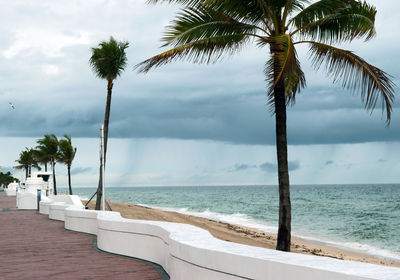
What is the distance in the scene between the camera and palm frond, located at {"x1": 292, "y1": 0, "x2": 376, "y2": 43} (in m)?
13.8

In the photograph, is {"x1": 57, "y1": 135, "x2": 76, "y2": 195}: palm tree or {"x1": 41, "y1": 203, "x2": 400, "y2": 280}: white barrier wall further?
{"x1": 57, "y1": 135, "x2": 76, "y2": 195}: palm tree

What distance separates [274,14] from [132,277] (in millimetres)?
8343

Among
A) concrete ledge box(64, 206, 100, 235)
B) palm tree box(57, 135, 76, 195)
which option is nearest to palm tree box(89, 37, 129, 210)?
concrete ledge box(64, 206, 100, 235)

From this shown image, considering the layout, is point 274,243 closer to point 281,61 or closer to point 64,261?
A: point 281,61

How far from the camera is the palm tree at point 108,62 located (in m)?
30.4

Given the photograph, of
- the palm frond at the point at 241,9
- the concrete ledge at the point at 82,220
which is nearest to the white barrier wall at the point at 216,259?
the concrete ledge at the point at 82,220

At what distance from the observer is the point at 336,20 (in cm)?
1403

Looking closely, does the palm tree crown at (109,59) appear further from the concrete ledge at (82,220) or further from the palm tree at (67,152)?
the palm tree at (67,152)

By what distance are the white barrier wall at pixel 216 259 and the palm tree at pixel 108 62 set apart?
21192 millimetres

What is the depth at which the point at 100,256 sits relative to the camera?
9.84 m

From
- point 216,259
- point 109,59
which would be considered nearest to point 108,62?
point 109,59

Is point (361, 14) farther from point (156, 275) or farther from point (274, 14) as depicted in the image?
point (156, 275)

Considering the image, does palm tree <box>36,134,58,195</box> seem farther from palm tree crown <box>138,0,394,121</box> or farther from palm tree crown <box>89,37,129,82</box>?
palm tree crown <box>138,0,394,121</box>

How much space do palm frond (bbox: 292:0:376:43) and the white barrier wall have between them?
24.1 ft
